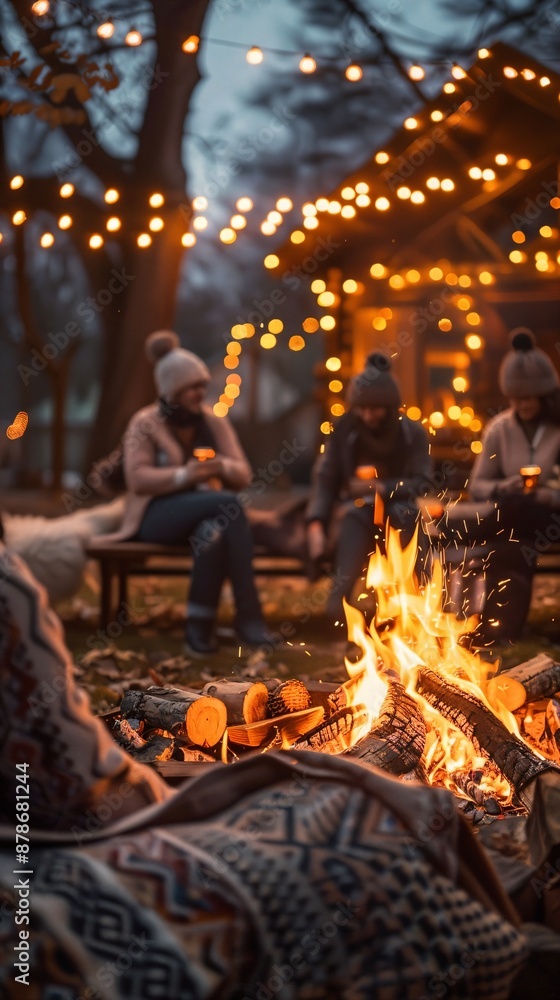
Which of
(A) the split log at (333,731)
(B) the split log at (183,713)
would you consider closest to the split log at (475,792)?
(A) the split log at (333,731)

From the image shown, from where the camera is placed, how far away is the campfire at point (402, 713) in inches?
156

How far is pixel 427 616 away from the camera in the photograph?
5020 millimetres

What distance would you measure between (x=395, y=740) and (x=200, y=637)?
4.17 meters

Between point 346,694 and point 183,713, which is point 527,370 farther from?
point 183,713

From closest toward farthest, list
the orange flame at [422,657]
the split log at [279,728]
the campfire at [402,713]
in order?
1. the campfire at [402,713]
2. the orange flame at [422,657]
3. the split log at [279,728]

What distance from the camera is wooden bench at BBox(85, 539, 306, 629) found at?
844cm

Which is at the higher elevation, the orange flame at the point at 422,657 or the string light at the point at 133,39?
the string light at the point at 133,39

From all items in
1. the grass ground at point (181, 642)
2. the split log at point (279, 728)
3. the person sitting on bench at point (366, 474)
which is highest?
the person sitting on bench at point (366, 474)

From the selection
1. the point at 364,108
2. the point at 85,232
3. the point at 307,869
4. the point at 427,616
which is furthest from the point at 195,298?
the point at 307,869

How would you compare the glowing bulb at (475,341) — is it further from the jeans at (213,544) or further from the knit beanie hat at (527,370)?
the jeans at (213,544)

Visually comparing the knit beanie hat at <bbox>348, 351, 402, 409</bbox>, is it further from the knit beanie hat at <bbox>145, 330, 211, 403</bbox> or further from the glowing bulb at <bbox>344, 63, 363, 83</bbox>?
the glowing bulb at <bbox>344, 63, 363, 83</bbox>

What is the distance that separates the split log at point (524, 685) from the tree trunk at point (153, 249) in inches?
334

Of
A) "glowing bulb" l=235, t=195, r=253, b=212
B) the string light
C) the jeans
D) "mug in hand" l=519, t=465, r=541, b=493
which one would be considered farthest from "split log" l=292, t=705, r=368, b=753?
"glowing bulb" l=235, t=195, r=253, b=212

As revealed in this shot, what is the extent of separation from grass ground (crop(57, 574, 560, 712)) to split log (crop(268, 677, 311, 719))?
3.60 ft
